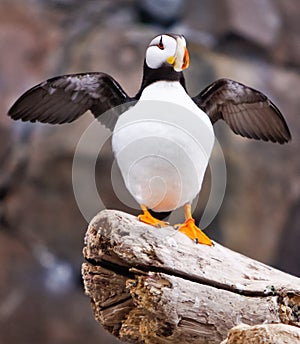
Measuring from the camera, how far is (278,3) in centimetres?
207

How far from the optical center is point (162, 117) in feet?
2.38

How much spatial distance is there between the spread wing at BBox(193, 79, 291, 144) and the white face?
2.6 inches

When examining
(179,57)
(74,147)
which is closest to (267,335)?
(179,57)

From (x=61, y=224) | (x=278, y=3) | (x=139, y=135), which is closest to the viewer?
(x=139, y=135)

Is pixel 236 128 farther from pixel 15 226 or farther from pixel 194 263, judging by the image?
pixel 15 226

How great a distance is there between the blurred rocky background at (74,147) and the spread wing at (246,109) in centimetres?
102

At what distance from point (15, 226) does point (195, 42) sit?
28.6 inches

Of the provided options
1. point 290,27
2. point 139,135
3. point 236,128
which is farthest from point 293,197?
point 139,135

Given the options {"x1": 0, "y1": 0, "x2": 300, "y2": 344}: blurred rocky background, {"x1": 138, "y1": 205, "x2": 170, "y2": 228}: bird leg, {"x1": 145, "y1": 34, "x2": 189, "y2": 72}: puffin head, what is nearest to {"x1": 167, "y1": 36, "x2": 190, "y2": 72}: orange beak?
{"x1": 145, "y1": 34, "x2": 189, "y2": 72}: puffin head

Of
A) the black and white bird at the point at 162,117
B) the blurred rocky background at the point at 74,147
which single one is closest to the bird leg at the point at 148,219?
the black and white bird at the point at 162,117

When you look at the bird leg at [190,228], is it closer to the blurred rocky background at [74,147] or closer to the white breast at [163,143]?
the white breast at [163,143]

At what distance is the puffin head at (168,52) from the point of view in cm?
73

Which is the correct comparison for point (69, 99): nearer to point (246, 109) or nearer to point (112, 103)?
point (112, 103)

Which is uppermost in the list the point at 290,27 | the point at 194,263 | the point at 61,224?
the point at 290,27
